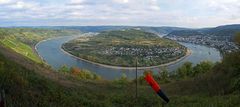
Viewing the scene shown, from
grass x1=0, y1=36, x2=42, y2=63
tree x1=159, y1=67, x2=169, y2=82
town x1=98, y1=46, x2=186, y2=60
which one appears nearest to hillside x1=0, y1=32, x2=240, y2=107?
tree x1=159, y1=67, x2=169, y2=82

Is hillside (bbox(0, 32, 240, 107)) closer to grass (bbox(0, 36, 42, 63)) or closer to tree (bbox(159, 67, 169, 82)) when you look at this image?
tree (bbox(159, 67, 169, 82))

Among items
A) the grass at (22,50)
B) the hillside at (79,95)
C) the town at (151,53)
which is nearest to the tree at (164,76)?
the hillside at (79,95)

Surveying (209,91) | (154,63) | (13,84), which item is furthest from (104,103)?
(154,63)

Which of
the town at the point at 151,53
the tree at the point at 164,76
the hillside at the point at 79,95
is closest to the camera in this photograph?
the hillside at the point at 79,95

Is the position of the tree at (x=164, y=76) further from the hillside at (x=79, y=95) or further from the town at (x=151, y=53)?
the town at (x=151, y=53)

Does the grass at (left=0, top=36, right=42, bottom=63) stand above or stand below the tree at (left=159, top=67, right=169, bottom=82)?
below

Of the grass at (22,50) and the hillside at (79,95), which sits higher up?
the hillside at (79,95)

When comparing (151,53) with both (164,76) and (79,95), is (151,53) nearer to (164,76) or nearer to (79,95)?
(164,76)

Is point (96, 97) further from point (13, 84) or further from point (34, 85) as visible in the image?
point (13, 84)

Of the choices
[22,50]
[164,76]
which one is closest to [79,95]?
[164,76]

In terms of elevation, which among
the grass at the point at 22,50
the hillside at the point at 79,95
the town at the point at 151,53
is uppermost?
the hillside at the point at 79,95

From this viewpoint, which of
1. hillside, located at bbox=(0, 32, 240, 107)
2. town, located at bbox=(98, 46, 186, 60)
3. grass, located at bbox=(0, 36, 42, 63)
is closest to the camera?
hillside, located at bbox=(0, 32, 240, 107)

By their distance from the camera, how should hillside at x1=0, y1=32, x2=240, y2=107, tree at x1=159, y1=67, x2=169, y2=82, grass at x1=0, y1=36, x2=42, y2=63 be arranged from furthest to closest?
grass at x1=0, y1=36, x2=42, y2=63 < tree at x1=159, y1=67, x2=169, y2=82 < hillside at x1=0, y1=32, x2=240, y2=107
